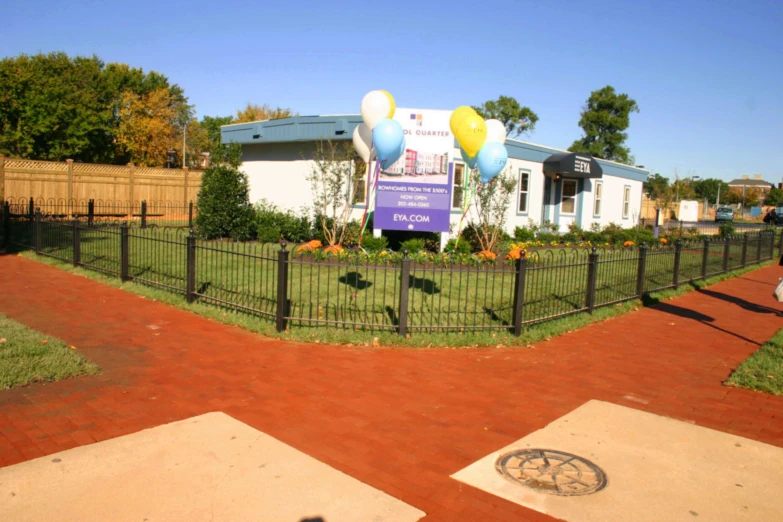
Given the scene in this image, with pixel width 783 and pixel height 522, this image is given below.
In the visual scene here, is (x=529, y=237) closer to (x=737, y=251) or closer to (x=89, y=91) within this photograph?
(x=737, y=251)

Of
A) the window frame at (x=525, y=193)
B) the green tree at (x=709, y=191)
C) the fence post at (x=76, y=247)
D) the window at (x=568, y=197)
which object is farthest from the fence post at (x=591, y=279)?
the green tree at (x=709, y=191)

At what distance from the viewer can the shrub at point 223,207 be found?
1744 cm

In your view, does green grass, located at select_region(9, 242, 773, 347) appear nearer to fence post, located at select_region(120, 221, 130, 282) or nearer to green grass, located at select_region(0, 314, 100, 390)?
fence post, located at select_region(120, 221, 130, 282)

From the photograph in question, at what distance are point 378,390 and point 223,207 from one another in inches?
491

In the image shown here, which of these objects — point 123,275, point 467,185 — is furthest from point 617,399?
point 467,185

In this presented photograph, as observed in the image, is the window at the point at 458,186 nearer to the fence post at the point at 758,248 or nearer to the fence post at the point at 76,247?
the fence post at the point at 76,247

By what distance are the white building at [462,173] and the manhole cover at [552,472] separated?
10377 mm

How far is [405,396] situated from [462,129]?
316 inches

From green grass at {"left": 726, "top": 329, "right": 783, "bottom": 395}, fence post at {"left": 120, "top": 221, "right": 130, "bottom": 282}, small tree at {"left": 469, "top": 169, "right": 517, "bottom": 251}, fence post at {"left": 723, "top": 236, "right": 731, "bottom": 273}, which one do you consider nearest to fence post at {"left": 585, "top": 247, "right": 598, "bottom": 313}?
green grass at {"left": 726, "top": 329, "right": 783, "bottom": 395}

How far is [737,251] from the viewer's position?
18109mm

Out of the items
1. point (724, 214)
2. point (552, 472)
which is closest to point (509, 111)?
point (724, 214)

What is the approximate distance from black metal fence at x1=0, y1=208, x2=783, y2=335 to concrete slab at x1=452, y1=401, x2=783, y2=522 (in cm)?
302

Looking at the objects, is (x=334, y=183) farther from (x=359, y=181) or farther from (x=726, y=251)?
(x=726, y=251)

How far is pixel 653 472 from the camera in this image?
15.1 ft
